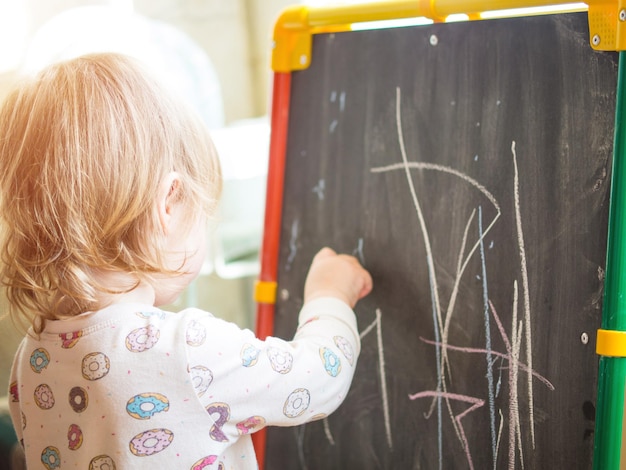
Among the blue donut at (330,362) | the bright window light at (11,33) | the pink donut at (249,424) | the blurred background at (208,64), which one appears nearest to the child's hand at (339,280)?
the blue donut at (330,362)

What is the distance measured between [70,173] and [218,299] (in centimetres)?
155

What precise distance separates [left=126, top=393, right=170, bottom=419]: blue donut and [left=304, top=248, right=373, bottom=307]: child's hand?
1.02 feet

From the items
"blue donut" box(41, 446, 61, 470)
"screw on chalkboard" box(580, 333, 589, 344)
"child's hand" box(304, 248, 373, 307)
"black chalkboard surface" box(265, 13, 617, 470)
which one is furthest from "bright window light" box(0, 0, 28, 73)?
"screw on chalkboard" box(580, 333, 589, 344)

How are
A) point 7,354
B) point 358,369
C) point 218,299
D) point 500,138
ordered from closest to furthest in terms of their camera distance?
point 500,138 < point 358,369 < point 7,354 < point 218,299

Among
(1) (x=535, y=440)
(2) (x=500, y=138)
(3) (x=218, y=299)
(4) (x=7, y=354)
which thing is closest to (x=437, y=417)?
(1) (x=535, y=440)

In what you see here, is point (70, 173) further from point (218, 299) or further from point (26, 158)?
point (218, 299)

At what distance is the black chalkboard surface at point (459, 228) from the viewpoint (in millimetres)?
915

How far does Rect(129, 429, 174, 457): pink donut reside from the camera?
85 centimetres

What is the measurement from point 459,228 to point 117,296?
436 mm

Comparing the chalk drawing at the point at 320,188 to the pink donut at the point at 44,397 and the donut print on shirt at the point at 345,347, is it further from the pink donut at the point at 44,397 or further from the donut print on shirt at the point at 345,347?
the pink donut at the point at 44,397

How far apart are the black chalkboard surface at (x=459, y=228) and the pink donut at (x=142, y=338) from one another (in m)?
0.38

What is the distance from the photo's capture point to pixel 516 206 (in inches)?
37.8

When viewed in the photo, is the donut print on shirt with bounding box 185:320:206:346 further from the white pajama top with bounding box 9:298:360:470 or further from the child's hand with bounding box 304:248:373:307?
the child's hand with bounding box 304:248:373:307

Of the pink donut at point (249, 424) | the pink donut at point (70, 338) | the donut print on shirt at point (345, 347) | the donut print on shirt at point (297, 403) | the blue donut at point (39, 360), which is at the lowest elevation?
the pink donut at point (249, 424)
